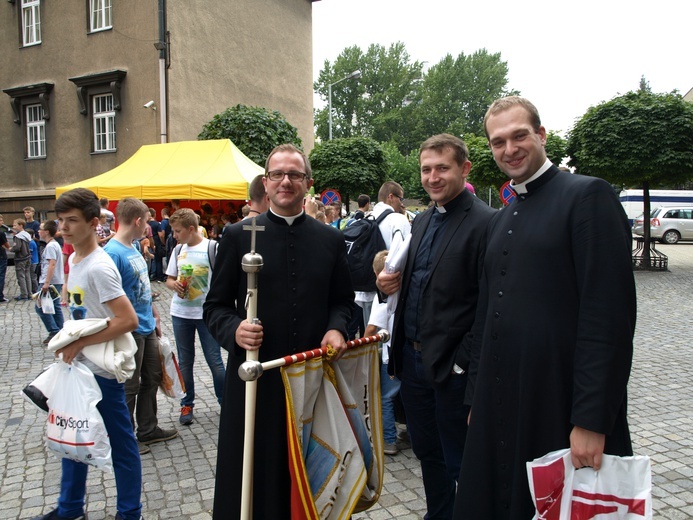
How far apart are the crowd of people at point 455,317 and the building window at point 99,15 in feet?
63.2

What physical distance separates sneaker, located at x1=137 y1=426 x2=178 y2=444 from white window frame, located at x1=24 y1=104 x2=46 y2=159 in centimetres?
2047

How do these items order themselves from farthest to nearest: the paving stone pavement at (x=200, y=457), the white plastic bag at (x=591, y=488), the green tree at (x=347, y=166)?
1. the green tree at (x=347, y=166)
2. the paving stone pavement at (x=200, y=457)
3. the white plastic bag at (x=591, y=488)

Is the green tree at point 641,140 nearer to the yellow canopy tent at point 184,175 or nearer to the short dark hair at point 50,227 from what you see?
the yellow canopy tent at point 184,175

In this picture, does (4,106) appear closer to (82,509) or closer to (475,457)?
(82,509)

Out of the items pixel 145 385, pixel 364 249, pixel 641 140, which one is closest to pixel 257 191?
pixel 364 249

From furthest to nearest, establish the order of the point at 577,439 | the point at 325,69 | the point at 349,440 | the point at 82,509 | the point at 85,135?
the point at 325,69 → the point at 85,135 → the point at 82,509 → the point at 349,440 → the point at 577,439

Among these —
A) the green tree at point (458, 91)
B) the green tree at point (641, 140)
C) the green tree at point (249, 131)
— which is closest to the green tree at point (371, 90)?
the green tree at point (458, 91)

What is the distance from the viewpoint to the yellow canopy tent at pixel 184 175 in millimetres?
13398

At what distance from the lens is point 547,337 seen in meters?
1.94

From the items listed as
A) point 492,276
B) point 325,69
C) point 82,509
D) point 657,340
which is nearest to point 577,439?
point 492,276

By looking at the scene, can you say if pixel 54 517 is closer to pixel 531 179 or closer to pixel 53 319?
pixel 531 179

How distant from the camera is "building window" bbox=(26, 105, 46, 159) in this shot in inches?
843

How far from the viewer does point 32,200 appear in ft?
69.4

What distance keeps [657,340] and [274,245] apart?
7.39 metres
